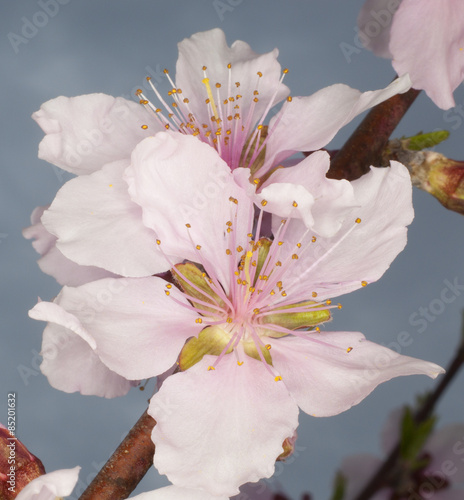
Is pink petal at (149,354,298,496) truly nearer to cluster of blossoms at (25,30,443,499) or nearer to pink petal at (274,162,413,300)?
cluster of blossoms at (25,30,443,499)

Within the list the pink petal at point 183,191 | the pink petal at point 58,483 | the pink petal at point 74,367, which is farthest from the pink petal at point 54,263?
the pink petal at point 58,483

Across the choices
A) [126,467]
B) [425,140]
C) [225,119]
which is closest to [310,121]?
[225,119]

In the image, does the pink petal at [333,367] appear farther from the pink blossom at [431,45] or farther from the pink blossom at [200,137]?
the pink blossom at [431,45]

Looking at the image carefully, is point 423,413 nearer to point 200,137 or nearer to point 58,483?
point 200,137

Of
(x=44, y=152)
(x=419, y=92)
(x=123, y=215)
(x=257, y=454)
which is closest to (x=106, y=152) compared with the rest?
(x=44, y=152)

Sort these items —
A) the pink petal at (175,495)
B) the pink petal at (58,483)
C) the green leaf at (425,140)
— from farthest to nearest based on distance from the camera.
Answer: the green leaf at (425,140) → the pink petal at (175,495) → the pink petal at (58,483)

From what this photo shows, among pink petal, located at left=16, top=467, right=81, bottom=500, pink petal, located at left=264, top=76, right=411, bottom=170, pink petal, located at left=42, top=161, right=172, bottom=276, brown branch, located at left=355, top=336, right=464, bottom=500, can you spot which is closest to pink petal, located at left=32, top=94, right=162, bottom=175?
pink petal, located at left=42, top=161, right=172, bottom=276

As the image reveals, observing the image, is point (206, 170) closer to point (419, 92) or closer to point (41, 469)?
point (41, 469)
